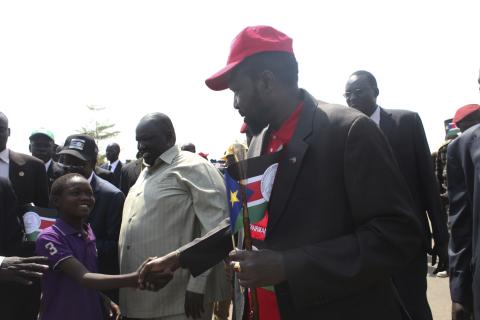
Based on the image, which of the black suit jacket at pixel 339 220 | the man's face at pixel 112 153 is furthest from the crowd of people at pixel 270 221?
the man's face at pixel 112 153

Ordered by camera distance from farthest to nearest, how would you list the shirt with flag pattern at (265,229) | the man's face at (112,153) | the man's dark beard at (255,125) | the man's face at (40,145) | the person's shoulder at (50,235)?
the man's face at (112,153) → the man's face at (40,145) → the person's shoulder at (50,235) → the man's dark beard at (255,125) → the shirt with flag pattern at (265,229)

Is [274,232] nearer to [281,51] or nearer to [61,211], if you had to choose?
[281,51]

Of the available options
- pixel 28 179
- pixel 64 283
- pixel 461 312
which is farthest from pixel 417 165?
pixel 28 179

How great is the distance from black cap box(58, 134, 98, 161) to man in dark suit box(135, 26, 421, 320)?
2.30m

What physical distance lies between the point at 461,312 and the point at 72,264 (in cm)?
227

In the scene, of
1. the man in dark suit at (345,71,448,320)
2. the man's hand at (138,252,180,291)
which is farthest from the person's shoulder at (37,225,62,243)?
the man in dark suit at (345,71,448,320)

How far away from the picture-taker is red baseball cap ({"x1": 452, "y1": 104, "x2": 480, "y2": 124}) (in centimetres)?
666

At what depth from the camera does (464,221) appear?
282cm

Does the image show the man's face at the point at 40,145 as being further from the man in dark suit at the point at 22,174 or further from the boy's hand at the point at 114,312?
the boy's hand at the point at 114,312

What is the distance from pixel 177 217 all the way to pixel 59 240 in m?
0.78

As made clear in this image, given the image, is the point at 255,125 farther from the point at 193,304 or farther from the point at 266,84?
the point at 193,304

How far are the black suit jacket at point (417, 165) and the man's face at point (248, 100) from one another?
6.26 ft

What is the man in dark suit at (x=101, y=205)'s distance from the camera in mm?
3736

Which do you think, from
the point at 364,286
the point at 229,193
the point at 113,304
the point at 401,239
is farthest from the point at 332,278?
the point at 113,304
